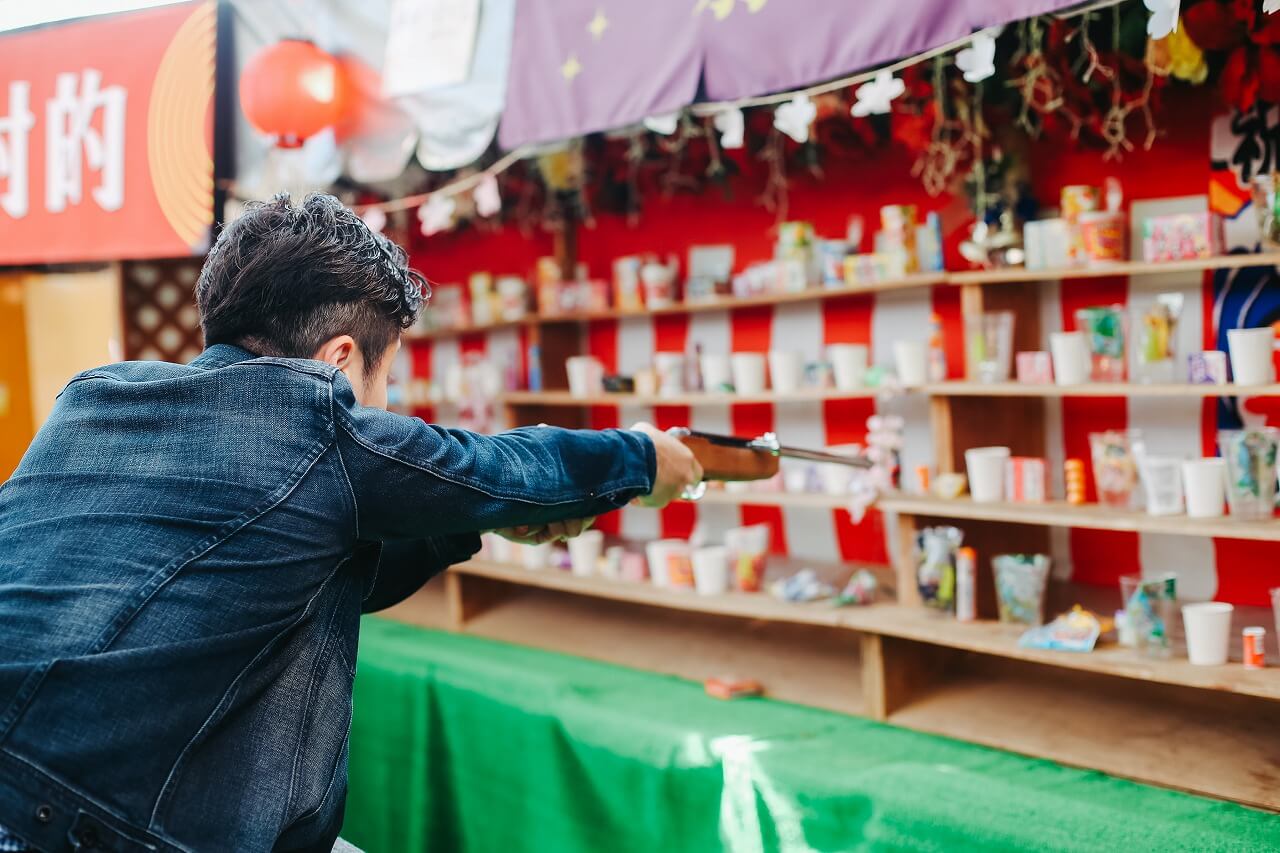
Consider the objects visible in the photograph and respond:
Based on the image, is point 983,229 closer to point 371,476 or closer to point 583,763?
point 583,763

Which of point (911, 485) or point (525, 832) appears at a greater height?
point (911, 485)

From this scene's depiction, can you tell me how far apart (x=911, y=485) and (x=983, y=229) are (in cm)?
78

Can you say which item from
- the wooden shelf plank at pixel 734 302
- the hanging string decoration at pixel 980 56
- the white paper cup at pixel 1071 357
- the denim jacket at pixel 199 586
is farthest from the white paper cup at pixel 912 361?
the denim jacket at pixel 199 586

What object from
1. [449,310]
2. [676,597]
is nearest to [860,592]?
[676,597]

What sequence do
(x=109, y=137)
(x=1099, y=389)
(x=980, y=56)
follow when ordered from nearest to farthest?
(x=980, y=56) → (x=1099, y=389) → (x=109, y=137)

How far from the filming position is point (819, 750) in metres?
2.64

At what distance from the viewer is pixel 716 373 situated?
357 cm

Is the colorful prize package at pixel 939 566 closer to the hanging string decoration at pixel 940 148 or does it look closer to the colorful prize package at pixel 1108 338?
the colorful prize package at pixel 1108 338

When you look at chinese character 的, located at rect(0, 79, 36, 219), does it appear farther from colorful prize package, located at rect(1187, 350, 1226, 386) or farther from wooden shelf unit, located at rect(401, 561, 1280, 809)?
colorful prize package, located at rect(1187, 350, 1226, 386)

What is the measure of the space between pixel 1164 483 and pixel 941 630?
0.65 metres

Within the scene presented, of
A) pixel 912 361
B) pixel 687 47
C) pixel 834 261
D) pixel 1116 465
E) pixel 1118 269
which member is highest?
pixel 687 47

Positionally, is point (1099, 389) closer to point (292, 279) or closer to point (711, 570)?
point (711, 570)

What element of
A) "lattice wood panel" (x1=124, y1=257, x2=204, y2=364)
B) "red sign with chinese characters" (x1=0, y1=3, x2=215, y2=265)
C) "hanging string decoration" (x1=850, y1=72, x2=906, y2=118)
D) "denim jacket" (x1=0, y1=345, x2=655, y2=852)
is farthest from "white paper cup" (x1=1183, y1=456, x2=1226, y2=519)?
"lattice wood panel" (x1=124, y1=257, x2=204, y2=364)

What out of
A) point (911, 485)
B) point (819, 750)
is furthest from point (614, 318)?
point (819, 750)
